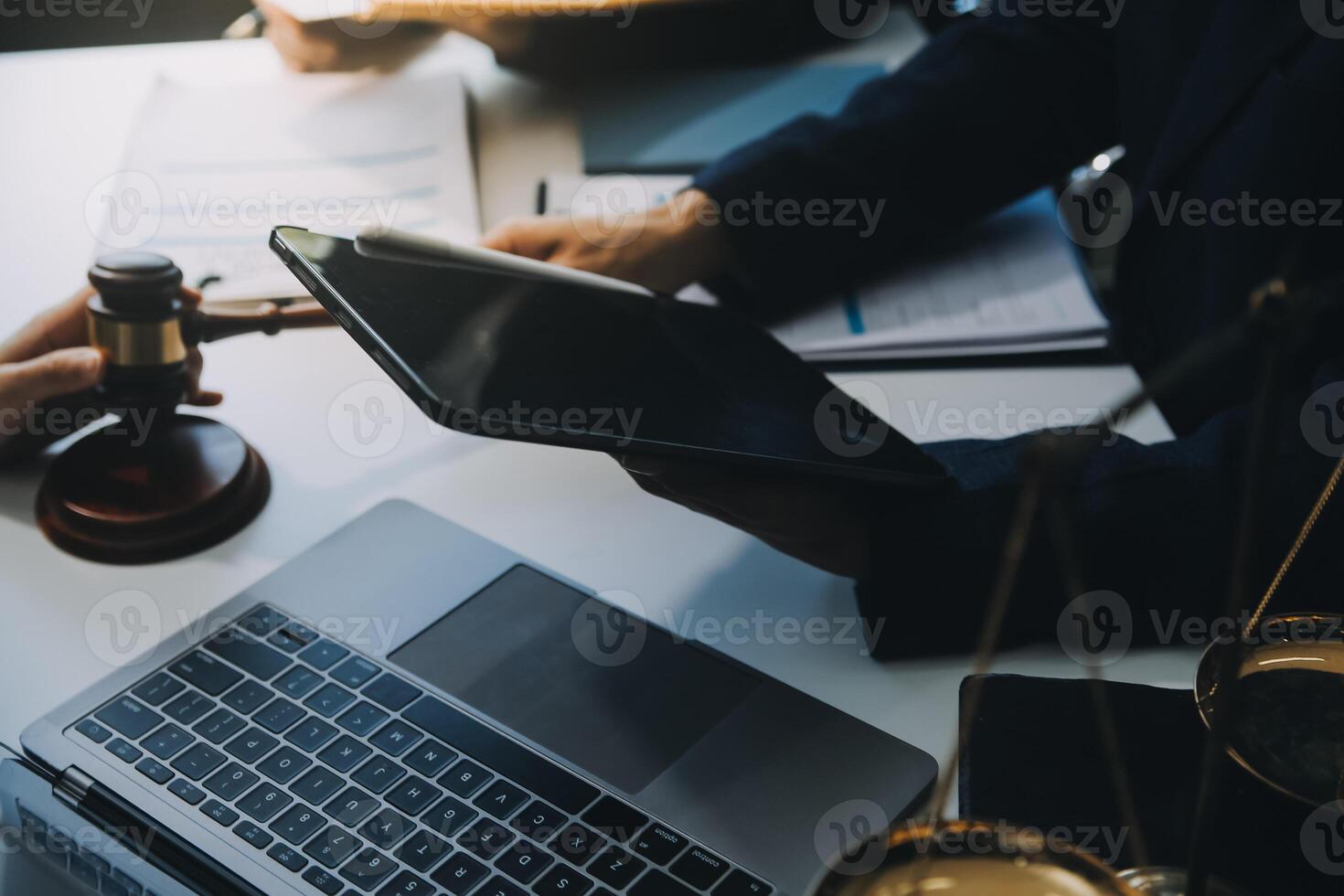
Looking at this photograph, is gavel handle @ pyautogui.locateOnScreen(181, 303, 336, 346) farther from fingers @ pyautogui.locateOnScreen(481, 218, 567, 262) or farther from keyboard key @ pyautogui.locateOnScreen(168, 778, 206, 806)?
keyboard key @ pyautogui.locateOnScreen(168, 778, 206, 806)

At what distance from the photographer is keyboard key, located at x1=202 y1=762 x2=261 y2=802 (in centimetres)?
53

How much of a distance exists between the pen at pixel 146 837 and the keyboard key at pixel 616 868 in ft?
0.45

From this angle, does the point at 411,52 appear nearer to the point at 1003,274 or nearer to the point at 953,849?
the point at 1003,274

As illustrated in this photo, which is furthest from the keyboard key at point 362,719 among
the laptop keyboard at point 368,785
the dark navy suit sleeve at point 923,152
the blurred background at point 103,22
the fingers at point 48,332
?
the blurred background at point 103,22

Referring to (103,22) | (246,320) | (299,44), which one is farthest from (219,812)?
(103,22)

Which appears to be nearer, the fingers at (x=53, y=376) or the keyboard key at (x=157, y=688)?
the keyboard key at (x=157, y=688)

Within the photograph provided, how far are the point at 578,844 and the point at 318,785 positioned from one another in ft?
0.40

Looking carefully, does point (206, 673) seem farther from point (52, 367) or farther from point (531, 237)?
point (531, 237)

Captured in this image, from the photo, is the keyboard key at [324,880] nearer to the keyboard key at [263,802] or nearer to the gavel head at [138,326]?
the keyboard key at [263,802]

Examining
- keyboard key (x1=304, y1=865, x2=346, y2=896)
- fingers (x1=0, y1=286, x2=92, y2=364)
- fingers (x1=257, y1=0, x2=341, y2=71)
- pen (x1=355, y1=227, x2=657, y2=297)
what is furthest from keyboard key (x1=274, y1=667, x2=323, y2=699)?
fingers (x1=257, y1=0, x2=341, y2=71)

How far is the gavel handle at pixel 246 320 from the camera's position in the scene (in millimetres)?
722

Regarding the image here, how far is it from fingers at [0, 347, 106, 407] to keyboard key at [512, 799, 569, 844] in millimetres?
373

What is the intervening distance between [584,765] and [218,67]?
1.00 m

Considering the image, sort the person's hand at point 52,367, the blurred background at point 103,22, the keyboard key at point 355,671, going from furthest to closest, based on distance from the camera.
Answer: the blurred background at point 103,22, the person's hand at point 52,367, the keyboard key at point 355,671
